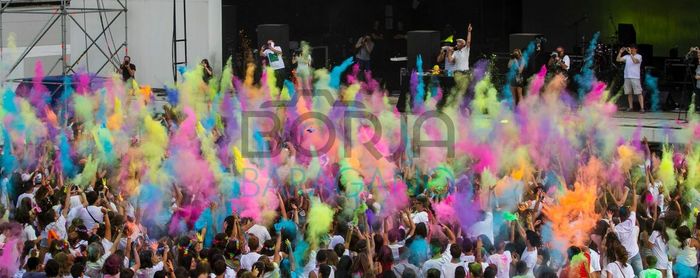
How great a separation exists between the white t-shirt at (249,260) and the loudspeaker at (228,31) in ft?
50.5

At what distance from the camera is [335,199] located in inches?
454

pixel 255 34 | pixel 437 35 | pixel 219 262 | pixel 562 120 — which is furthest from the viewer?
pixel 255 34

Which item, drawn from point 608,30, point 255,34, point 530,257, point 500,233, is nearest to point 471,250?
point 530,257

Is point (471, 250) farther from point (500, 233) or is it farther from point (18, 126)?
point (18, 126)

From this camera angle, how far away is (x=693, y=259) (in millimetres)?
9992

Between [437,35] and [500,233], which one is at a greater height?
[437,35]

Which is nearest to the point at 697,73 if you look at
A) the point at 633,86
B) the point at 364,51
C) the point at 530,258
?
the point at 633,86

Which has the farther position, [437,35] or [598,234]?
[437,35]

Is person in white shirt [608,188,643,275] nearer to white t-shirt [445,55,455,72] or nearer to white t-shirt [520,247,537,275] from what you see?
white t-shirt [520,247,537,275]

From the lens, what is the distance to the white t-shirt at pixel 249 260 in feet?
31.2

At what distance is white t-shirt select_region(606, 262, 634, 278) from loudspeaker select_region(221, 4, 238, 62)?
16.1 meters

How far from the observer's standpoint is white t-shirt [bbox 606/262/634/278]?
9.41m

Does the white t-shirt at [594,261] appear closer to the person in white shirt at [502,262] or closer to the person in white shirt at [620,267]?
the person in white shirt at [620,267]

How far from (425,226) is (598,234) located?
56.7 inches
